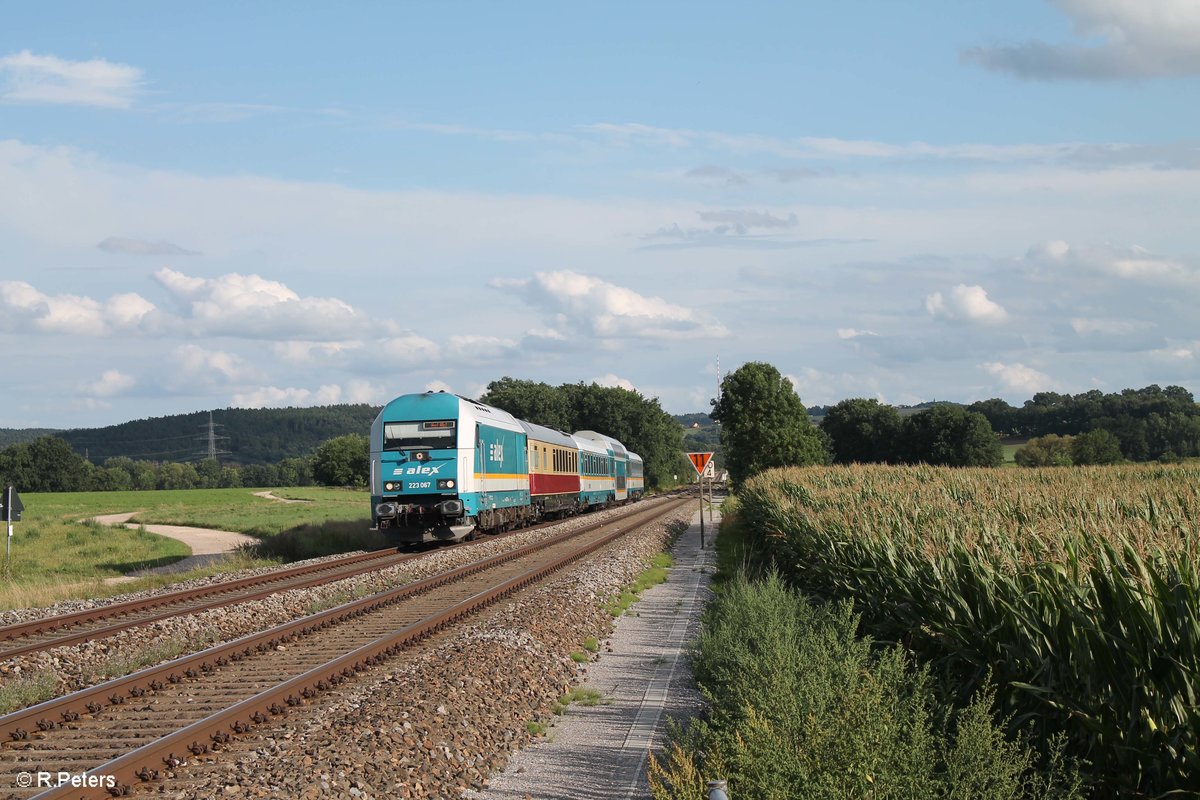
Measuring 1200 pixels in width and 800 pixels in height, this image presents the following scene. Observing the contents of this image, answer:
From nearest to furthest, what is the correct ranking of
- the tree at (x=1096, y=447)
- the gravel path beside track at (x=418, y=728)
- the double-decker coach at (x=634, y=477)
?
the gravel path beside track at (x=418, y=728) < the tree at (x=1096, y=447) < the double-decker coach at (x=634, y=477)

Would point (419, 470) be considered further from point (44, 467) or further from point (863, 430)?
point (44, 467)

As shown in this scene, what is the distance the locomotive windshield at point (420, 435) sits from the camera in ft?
85.7

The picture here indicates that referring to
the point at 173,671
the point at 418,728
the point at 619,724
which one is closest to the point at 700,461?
the point at 173,671

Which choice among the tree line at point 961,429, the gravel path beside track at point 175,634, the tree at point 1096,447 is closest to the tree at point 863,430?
the tree line at point 961,429

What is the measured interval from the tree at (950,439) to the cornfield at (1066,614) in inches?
2829

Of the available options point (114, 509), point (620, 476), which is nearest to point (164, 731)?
point (620, 476)

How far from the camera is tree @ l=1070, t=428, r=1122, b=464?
169 feet

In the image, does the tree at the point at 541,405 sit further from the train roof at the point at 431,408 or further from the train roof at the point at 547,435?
the train roof at the point at 431,408

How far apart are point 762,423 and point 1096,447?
2366 centimetres

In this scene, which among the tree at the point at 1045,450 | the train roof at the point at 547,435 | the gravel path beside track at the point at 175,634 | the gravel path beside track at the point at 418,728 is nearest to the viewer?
the gravel path beside track at the point at 418,728

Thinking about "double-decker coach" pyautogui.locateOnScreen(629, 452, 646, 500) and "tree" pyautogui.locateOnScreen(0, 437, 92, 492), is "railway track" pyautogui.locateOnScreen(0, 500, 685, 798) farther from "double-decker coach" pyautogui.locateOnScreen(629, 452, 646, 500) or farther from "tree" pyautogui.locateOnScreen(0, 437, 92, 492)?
"tree" pyautogui.locateOnScreen(0, 437, 92, 492)

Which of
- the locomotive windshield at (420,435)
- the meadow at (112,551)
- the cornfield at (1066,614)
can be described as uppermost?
the locomotive windshield at (420,435)

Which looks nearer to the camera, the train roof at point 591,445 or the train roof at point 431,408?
the train roof at point 431,408

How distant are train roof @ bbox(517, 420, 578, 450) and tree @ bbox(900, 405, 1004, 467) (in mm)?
44370
